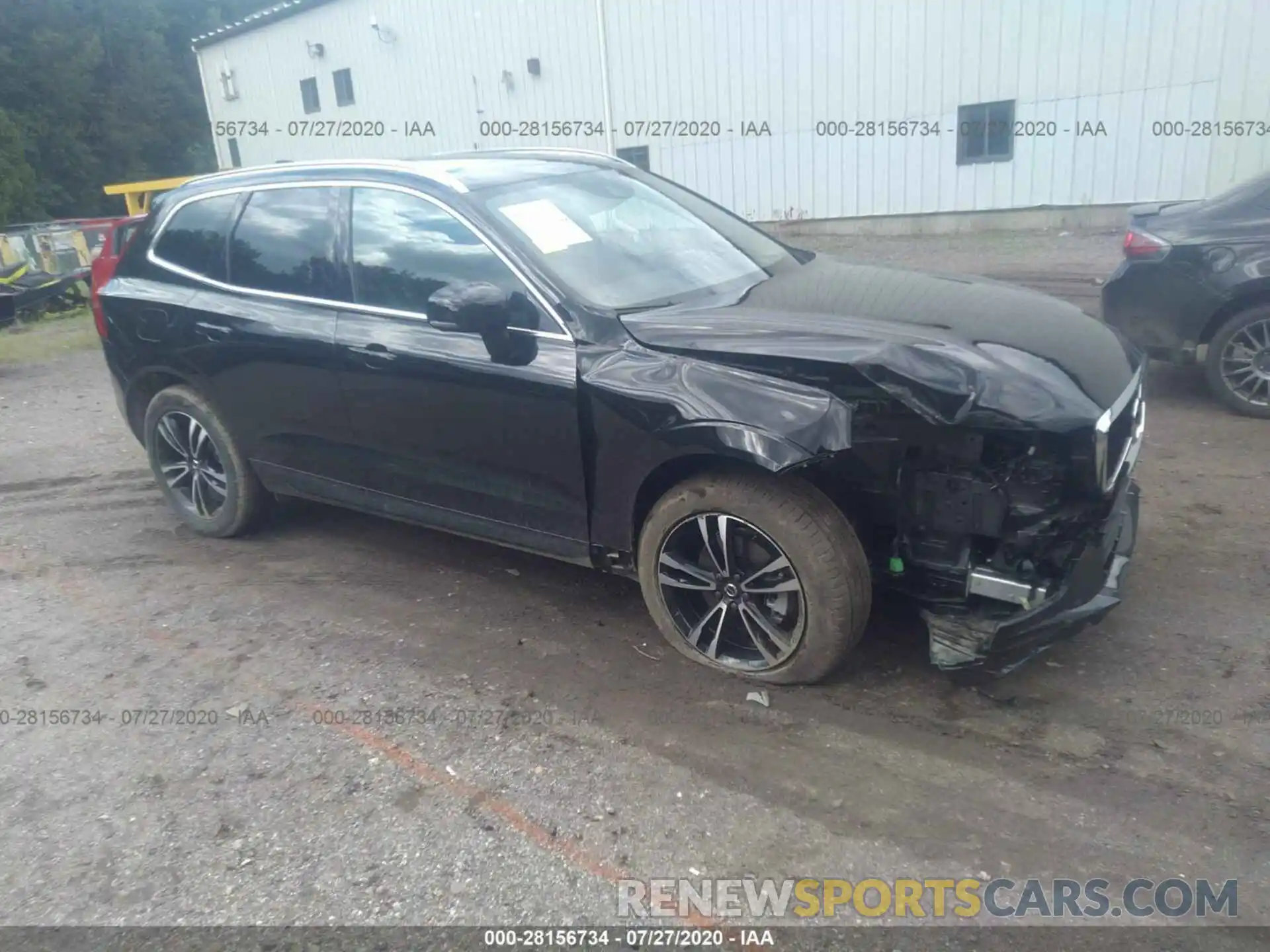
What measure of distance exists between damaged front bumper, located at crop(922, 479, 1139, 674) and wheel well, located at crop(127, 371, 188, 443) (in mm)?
3836

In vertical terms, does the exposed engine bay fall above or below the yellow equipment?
below

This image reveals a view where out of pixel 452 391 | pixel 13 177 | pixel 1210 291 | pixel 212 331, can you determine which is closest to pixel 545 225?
pixel 452 391

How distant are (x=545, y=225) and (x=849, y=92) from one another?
12867 mm

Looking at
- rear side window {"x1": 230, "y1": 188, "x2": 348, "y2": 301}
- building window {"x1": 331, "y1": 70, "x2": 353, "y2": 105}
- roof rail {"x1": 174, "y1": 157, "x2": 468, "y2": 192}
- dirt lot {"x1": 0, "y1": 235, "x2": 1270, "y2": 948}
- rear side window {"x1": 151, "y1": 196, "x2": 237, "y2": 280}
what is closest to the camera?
dirt lot {"x1": 0, "y1": 235, "x2": 1270, "y2": 948}

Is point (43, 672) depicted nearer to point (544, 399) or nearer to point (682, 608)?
point (544, 399)

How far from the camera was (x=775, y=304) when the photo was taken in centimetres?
386

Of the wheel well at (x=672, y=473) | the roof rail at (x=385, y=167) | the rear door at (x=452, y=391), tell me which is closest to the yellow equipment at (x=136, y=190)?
the roof rail at (x=385, y=167)

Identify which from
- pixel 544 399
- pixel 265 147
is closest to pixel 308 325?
pixel 544 399

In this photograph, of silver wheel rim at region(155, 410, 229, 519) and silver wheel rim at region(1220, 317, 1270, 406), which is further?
silver wheel rim at region(1220, 317, 1270, 406)

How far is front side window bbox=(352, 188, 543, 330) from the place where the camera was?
3.99 metres

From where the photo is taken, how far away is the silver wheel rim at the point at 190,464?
520 centimetres

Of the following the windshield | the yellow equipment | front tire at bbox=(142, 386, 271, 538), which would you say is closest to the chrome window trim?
the windshield

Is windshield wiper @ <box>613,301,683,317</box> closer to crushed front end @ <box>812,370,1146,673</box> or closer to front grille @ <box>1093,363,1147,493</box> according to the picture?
crushed front end @ <box>812,370,1146,673</box>

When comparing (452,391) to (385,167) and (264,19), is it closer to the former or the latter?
(385,167)
